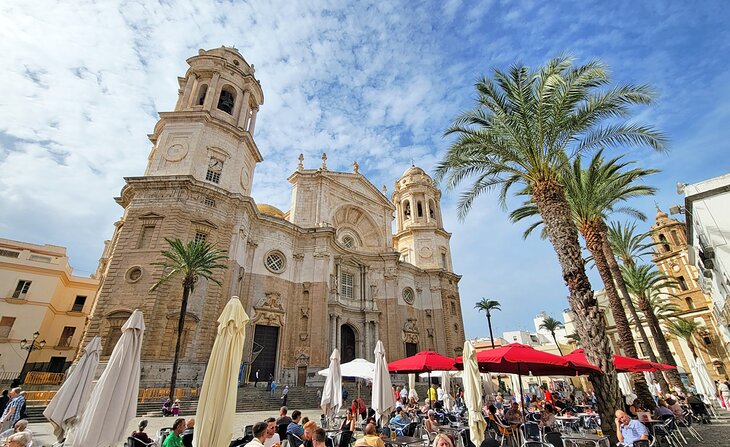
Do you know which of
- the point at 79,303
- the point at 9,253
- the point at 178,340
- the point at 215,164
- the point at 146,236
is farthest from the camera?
the point at 79,303

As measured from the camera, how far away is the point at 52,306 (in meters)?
28.2

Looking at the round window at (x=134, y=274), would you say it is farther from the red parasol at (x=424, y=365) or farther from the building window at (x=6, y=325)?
the red parasol at (x=424, y=365)

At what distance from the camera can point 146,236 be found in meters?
20.3


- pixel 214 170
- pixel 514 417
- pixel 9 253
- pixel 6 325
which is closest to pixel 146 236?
pixel 214 170

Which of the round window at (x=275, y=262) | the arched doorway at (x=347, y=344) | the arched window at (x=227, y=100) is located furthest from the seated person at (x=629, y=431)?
the arched window at (x=227, y=100)

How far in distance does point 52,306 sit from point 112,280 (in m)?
16.2

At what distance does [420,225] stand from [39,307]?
117ft

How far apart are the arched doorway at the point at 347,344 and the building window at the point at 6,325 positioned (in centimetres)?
2460

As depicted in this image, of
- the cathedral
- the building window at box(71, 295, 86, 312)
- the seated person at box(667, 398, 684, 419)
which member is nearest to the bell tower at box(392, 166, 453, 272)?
the cathedral

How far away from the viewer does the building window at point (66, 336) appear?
28.7 m

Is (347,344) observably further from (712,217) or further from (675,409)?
(712,217)

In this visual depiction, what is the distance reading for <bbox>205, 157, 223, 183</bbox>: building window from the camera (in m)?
24.3

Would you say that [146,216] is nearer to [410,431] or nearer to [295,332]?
[295,332]

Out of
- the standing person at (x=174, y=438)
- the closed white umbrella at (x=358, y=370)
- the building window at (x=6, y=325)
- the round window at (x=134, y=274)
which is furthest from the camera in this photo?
the building window at (x=6, y=325)
